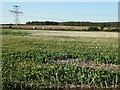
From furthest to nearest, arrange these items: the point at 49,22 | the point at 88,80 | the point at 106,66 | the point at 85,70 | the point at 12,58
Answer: the point at 49,22
the point at 12,58
the point at 106,66
the point at 85,70
the point at 88,80

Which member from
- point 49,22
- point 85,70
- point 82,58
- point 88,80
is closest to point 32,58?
point 82,58

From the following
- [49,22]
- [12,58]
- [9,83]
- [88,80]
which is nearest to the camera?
[9,83]

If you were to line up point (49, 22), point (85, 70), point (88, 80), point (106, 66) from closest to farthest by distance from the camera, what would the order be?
1. point (88, 80)
2. point (85, 70)
3. point (106, 66)
4. point (49, 22)

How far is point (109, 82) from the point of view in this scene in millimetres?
10758

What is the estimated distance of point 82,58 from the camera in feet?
54.3

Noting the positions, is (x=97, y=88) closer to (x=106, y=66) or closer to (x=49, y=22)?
(x=106, y=66)

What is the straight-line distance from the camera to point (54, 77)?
442 inches

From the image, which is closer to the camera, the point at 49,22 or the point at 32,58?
the point at 32,58

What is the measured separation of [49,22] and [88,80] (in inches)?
3647

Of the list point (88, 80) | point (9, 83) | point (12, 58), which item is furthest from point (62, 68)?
point (12, 58)

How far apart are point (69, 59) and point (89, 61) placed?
47.2 inches

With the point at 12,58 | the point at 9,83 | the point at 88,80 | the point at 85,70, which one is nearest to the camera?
the point at 9,83

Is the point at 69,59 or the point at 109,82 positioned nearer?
the point at 109,82

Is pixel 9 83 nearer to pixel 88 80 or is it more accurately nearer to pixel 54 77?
pixel 54 77
